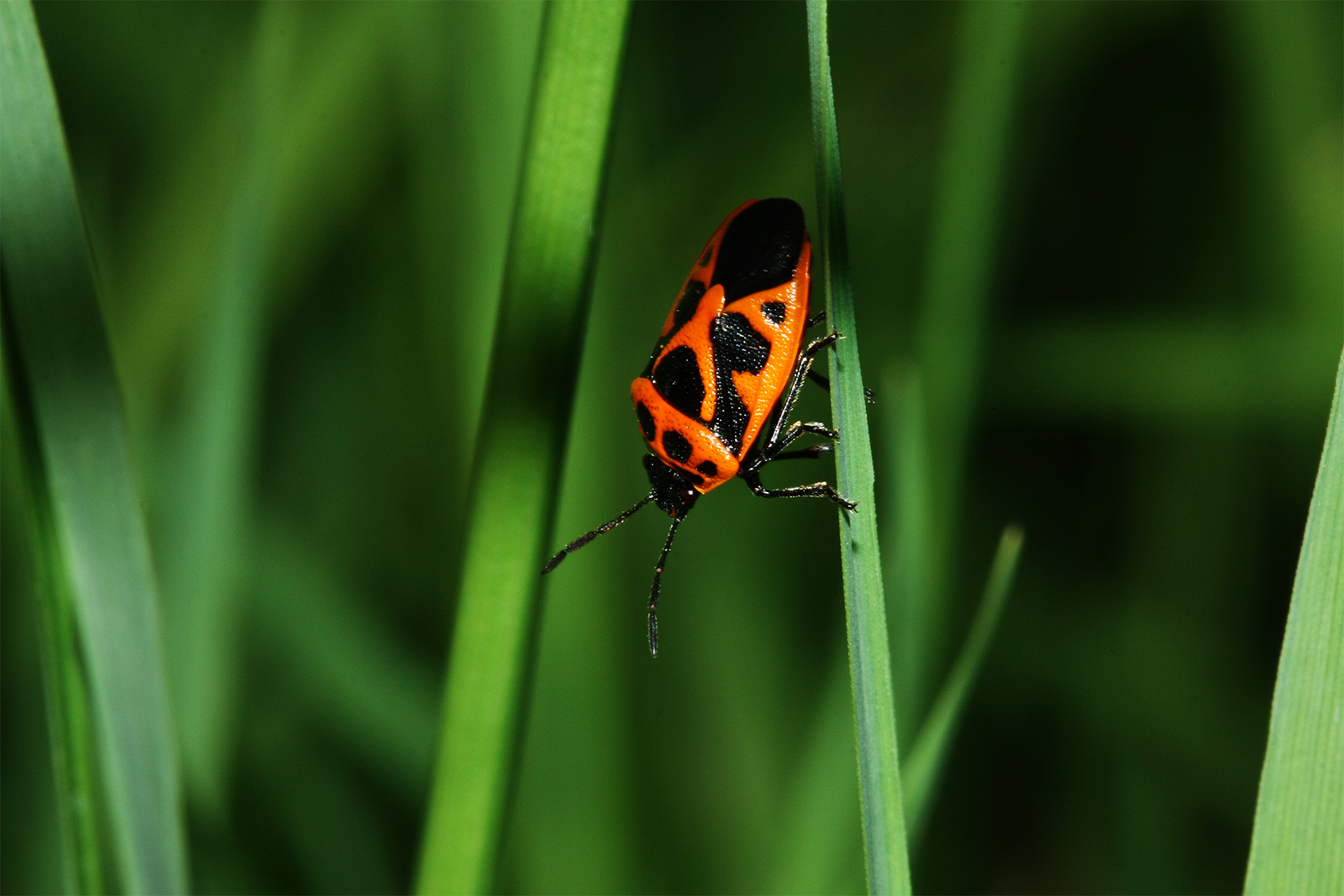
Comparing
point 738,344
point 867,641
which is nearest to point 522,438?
point 867,641

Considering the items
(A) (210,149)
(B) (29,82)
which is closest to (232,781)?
(A) (210,149)

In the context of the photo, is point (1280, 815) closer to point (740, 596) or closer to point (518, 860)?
point (518, 860)

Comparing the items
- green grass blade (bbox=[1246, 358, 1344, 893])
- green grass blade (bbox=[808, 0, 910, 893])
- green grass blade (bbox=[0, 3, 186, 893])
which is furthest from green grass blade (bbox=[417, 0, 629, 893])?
green grass blade (bbox=[1246, 358, 1344, 893])

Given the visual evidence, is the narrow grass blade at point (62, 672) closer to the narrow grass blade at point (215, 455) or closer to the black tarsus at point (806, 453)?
the narrow grass blade at point (215, 455)

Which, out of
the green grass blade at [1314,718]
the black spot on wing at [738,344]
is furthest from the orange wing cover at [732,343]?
the green grass blade at [1314,718]

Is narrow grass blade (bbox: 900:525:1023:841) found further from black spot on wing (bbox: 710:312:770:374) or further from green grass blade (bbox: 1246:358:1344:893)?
black spot on wing (bbox: 710:312:770:374)
